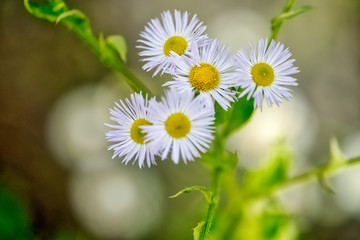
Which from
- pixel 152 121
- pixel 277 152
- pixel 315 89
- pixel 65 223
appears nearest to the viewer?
pixel 152 121

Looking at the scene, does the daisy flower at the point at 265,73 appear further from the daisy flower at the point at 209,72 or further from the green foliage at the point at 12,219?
the green foliage at the point at 12,219

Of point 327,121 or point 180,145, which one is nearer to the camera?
point 180,145

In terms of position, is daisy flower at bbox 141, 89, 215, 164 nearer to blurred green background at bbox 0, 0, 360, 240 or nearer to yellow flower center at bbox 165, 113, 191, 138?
yellow flower center at bbox 165, 113, 191, 138

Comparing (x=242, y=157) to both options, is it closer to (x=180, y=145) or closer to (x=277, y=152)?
(x=277, y=152)

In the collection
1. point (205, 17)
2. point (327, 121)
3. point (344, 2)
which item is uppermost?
point (344, 2)

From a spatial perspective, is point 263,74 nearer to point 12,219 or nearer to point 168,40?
point 168,40

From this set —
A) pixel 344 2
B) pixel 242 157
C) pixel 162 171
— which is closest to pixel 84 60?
pixel 162 171

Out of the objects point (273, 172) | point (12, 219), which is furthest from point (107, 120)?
point (273, 172)
